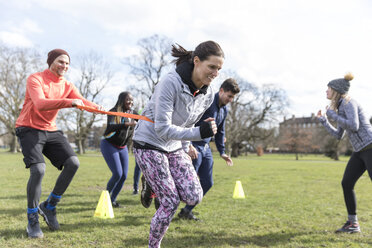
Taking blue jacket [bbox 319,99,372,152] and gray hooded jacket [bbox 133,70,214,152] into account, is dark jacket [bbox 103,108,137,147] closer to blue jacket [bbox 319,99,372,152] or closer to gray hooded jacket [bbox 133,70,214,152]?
gray hooded jacket [bbox 133,70,214,152]

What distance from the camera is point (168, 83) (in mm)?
2750

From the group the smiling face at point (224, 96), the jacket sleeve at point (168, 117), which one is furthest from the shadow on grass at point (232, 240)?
the smiling face at point (224, 96)

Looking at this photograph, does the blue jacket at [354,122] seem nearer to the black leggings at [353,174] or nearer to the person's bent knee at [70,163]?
the black leggings at [353,174]

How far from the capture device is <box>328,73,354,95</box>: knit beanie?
454 centimetres

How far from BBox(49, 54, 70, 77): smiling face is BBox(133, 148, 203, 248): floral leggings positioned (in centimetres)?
184

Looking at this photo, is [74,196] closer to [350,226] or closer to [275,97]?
[350,226]

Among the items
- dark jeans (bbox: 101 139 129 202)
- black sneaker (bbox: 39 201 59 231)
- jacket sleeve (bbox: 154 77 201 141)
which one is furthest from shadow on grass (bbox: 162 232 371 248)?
dark jeans (bbox: 101 139 129 202)

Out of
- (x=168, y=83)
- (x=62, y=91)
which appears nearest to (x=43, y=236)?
(x=62, y=91)

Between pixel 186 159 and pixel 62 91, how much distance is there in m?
2.11

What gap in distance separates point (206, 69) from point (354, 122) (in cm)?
273

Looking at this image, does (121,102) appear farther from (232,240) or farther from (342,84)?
(342,84)

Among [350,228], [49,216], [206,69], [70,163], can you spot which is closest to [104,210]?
[49,216]

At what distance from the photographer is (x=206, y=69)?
2.79 metres

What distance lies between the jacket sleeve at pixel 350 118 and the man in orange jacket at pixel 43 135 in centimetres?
334
